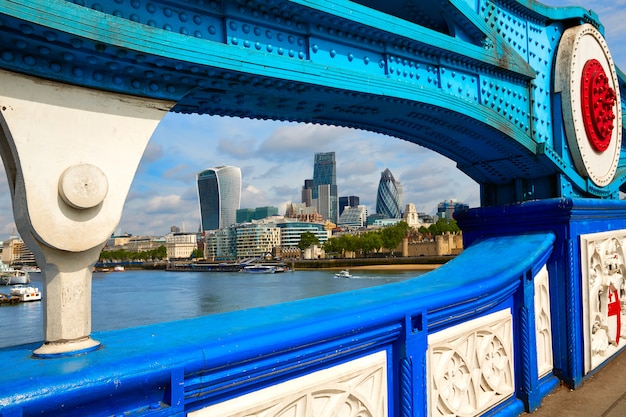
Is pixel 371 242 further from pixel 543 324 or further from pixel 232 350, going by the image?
pixel 232 350

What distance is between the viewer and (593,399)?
4.44 m

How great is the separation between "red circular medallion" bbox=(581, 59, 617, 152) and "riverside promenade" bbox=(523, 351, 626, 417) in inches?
110

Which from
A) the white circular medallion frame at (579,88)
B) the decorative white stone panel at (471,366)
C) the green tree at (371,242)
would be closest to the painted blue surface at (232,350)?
the decorative white stone panel at (471,366)

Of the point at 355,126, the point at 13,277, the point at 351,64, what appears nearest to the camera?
the point at 351,64

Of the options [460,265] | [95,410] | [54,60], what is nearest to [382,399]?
[95,410]

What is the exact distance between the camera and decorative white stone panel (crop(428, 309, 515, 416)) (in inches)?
130

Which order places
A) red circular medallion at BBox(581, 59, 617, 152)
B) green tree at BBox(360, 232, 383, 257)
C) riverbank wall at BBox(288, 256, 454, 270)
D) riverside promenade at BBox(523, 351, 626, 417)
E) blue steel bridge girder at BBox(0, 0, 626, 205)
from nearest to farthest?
blue steel bridge girder at BBox(0, 0, 626, 205)
riverside promenade at BBox(523, 351, 626, 417)
red circular medallion at BBox(581, 59, 617, 152)
riverbank wall at BBox(288, 256, 454, 270)
green tree at BBox(360, 232, 383, 257)

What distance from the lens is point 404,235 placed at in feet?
330

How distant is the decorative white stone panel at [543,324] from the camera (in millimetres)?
4598

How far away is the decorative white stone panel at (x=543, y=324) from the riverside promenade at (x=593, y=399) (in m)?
0.26

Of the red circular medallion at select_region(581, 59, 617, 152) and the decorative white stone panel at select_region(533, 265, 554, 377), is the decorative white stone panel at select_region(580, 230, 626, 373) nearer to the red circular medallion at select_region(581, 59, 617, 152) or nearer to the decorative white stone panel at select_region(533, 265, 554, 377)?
the decorative white stone panel at select_region(533, 265, 554, 377)

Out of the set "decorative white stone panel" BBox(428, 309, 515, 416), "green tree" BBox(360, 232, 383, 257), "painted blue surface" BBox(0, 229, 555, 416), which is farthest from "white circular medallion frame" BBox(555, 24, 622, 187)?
"green tree" BBox(360, 232, 383, 257)

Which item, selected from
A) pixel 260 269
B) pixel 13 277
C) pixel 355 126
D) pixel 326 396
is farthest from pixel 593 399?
pixel 13 277

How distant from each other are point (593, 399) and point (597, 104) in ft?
11.7
